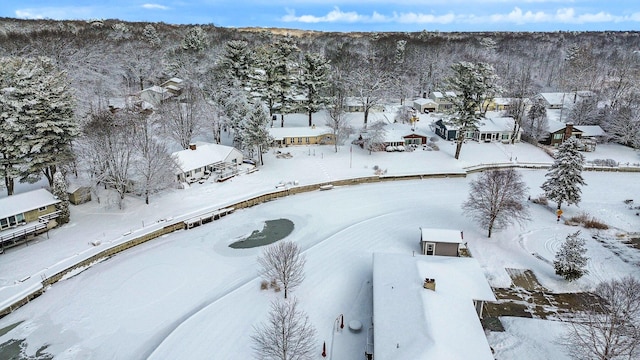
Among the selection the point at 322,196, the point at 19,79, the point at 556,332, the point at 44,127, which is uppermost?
the point at 19,79

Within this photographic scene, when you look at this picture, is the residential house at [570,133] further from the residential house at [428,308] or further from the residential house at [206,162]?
the residential house at [206,162]

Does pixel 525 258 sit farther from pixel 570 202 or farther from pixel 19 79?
pixel 19 79

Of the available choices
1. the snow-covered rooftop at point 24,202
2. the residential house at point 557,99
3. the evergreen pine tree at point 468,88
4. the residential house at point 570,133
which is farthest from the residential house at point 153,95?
the residential house at point 557,99

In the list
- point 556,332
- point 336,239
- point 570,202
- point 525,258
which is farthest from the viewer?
point 570,202

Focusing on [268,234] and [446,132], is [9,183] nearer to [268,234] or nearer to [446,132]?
[268,234]

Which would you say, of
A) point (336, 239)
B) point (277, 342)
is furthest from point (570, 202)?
point (277, 342)

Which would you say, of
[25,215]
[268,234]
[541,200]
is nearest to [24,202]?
[25,215]
